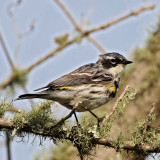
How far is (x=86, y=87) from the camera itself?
4.92 meters

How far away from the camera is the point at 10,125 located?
359 centimetres

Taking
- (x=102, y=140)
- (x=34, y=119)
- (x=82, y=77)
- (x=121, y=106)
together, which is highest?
(x=82, y=77)

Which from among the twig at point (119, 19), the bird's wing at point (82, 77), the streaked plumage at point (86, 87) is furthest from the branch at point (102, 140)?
the twig at point (119, 19)

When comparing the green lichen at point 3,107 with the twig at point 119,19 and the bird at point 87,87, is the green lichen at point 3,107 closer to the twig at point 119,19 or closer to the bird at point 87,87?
the bird at point 87,87

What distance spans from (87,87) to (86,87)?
14 millimetres

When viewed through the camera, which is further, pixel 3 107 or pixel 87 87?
pixel 87 87

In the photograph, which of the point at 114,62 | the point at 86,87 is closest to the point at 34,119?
the point at 86,87

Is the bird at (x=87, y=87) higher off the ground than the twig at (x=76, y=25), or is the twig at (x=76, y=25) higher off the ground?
the twig at (x=76, y=25)

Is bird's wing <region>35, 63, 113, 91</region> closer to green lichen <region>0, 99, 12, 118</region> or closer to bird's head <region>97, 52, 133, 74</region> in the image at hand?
bird's head <region>97, 52, 133, 74</region>

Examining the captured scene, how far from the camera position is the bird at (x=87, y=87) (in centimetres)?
456

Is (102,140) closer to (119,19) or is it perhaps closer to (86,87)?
(86,87)

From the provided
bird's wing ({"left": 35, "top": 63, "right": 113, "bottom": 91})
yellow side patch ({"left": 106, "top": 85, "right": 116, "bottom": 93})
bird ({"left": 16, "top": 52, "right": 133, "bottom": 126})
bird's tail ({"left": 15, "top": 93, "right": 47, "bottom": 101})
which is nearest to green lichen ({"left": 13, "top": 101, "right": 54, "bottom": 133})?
bird's tail ({"left": 15, "top": 93, "right": 47, "bottom": 101})

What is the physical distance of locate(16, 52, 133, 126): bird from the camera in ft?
15.0

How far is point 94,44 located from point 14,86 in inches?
49.5
